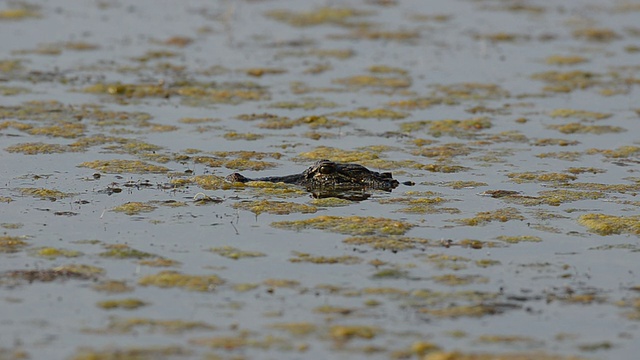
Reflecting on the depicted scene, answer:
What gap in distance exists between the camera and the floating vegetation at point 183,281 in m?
12.7

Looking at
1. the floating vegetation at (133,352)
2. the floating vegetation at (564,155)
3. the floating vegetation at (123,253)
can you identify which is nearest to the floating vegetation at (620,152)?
the floating vegetation at (564,155)

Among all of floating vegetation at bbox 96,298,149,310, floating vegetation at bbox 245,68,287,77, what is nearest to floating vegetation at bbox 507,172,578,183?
floating vegetation at bbox 96,298,149,310

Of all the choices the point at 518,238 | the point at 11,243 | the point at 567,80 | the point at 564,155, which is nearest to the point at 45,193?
the point at 11,243

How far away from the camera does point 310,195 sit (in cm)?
1692

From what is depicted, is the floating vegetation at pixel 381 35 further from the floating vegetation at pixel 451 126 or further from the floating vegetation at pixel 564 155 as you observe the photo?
the floating vegetation at pixel 564 155

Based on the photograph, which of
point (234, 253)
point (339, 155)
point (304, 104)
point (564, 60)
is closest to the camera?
point (234, 253)

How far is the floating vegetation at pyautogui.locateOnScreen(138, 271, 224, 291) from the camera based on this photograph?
1273 cm

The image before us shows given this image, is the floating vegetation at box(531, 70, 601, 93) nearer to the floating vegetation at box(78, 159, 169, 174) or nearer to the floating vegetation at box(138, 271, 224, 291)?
the floating vegetation at box(78, 159, 169, 174)

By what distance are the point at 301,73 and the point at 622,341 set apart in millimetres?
16697

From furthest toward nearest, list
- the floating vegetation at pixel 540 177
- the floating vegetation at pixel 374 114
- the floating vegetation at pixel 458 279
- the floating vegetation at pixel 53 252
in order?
the floating vegetation at pixel 374 114
the floating vegetation at pixel 540 177
the floating vegetation at pixel 53 252
the floating vegetation at pixel 458 279

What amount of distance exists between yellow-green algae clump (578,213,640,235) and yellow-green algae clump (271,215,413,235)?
234cm

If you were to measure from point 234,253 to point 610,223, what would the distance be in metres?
4.98

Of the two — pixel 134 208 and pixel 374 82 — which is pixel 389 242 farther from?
pixel 374 82

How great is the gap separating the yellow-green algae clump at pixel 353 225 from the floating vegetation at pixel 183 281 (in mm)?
2431
